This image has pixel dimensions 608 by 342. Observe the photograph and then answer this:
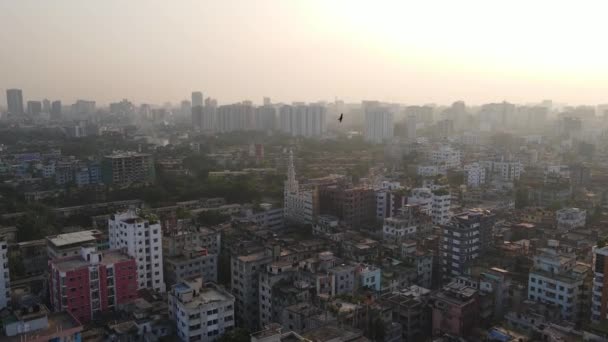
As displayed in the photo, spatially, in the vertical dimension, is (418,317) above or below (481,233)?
below

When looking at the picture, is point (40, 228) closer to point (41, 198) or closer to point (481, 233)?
point (41, 198)

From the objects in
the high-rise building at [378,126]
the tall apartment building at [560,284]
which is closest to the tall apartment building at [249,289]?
the tall apartment building at [560,284]

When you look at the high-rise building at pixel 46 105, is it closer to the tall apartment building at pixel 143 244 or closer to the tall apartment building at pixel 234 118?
the tall apartment building at pixel 234 118

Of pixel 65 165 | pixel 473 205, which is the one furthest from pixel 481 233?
pixel 65 165

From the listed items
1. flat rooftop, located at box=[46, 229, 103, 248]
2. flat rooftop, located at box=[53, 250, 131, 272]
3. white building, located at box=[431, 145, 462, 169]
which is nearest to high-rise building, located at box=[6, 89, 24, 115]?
white building, located at box=[431, 145, 462, 169]

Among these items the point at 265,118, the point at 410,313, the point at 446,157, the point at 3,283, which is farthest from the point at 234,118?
the point at 410,313

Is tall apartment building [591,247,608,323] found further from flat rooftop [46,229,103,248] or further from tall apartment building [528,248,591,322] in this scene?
flat rooftop [46,229,103,248]
